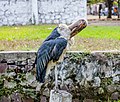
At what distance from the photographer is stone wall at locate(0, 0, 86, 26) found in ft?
53.0

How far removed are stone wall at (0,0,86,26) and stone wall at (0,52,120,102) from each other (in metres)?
9.35

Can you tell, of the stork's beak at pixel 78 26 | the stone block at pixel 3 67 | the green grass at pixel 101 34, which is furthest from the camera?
the green grass at pixel 101 34

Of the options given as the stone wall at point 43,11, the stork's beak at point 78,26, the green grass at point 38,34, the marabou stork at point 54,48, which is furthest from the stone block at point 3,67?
the stone wall at point 43,11

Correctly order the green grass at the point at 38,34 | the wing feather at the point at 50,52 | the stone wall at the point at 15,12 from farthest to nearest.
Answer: the stone wall at the point at 15,12 < the green grass at the point at 38,34 < the wing feather at the point at 50,52

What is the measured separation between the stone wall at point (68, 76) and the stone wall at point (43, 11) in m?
9.35

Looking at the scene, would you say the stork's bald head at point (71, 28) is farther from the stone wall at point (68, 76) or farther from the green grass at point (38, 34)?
the green grass at point (38, 34)

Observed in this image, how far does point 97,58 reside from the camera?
6832 millimetres

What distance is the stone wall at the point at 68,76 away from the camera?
22.3ft

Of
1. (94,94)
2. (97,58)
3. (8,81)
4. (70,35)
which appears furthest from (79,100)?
(70,35)

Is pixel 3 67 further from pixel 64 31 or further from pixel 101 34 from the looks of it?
pixel 101 34

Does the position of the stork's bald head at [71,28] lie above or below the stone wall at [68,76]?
above

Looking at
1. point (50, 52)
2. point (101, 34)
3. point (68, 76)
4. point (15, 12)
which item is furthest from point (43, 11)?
point (50, 52)

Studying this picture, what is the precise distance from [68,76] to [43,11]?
32.1 feet

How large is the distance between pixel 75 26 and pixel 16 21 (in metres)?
11.8
